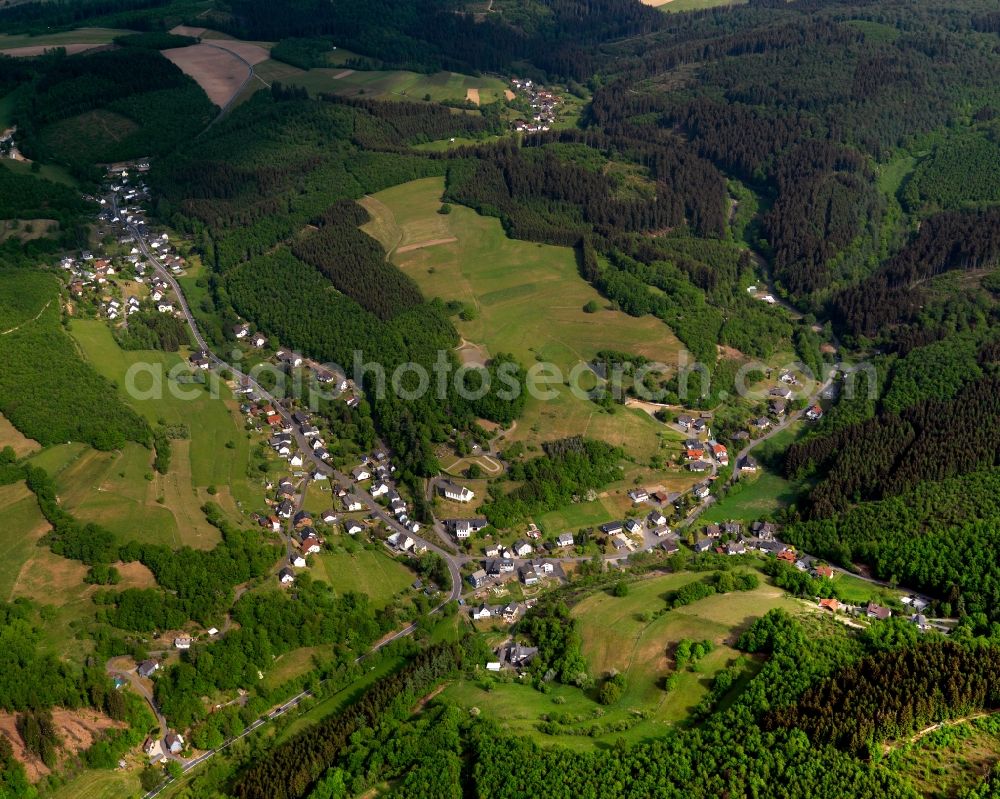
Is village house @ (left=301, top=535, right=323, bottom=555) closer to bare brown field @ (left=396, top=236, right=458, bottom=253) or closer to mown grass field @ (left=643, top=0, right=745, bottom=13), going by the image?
bare brown field @ (left=396, top=236, right=458, bottom=253)

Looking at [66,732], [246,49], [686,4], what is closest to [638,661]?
[66,732]

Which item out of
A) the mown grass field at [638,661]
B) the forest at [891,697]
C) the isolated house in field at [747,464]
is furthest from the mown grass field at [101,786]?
the isolated house in field at [747,464]

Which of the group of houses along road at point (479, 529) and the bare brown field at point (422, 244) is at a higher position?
the bare brown field at point (422, 244)

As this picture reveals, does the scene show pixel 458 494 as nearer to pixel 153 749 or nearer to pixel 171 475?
pixel 171 475

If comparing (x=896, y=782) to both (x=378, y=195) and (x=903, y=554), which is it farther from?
(x=378, y=195)

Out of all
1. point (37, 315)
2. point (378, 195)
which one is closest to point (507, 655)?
point (37, 315)

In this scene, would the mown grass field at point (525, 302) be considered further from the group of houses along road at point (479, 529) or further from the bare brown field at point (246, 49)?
the bare brown field at point (246, 49)

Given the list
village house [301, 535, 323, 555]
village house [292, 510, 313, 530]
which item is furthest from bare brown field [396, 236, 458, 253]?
village house [301, 535, 323, 555]
